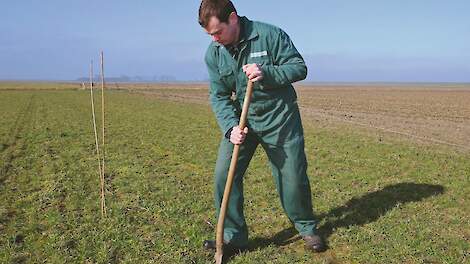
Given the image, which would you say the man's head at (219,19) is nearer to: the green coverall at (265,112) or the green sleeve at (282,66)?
the green coverall at (265,112)

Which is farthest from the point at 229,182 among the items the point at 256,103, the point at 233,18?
the point at 233,18

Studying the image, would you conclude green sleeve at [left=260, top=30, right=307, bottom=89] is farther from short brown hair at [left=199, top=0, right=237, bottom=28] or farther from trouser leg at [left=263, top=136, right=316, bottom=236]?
trouser leg at [left=263, top=136, right=316, bottom=236]

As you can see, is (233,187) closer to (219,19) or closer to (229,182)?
(229,182)

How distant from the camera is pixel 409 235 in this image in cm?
536

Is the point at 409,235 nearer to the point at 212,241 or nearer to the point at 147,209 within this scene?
the point at 212,241

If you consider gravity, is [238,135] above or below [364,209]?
above

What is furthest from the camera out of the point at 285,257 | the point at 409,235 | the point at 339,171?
the point at 339,171

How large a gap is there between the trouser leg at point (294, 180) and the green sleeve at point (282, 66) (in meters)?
0.68

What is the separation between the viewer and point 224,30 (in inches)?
154

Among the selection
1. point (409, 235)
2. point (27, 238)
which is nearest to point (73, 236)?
point (27, 238)

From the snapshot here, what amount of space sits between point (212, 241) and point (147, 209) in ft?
6.57

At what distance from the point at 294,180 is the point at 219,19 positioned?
1775mm

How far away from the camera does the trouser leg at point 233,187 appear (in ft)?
14.9

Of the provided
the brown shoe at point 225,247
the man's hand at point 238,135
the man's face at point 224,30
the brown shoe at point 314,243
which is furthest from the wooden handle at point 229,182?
the brown shoe at point 314,243
